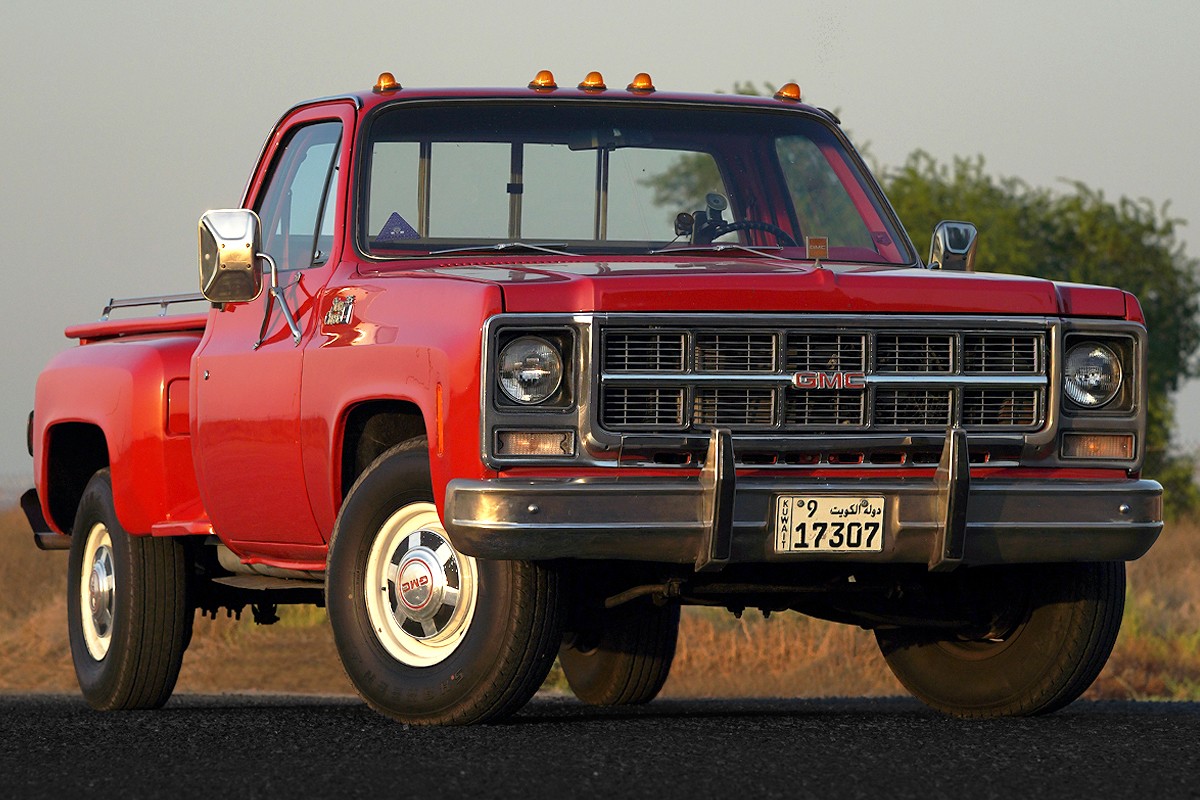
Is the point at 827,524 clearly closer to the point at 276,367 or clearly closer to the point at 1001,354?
the point at 1001,354

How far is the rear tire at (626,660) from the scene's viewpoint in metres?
9.80

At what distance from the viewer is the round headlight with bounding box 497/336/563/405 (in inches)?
264

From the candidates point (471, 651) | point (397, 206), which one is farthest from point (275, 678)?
point (471, 651)

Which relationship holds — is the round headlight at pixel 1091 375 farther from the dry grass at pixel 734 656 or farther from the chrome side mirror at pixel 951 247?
the dry grass at pixel 734 656

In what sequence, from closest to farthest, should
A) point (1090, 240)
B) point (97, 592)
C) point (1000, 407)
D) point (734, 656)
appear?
point (1000, 407) < point (97, 592) < point (734, 656) < point (1090, 240)

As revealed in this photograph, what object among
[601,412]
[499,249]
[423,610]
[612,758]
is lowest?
[612,758]

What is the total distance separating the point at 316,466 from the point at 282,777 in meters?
2.01

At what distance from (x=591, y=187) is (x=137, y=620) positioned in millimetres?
2544

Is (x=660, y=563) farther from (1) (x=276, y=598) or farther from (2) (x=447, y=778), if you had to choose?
(1) (x=276, y=598)

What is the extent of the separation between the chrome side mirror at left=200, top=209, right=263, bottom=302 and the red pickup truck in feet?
0.04

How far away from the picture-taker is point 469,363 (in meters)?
6.68

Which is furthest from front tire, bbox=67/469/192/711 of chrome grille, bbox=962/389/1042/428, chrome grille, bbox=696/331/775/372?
chrome grille, bbox=962/389/1042/428

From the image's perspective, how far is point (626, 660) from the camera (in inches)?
390

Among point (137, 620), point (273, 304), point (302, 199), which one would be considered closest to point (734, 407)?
point (273, 304)
